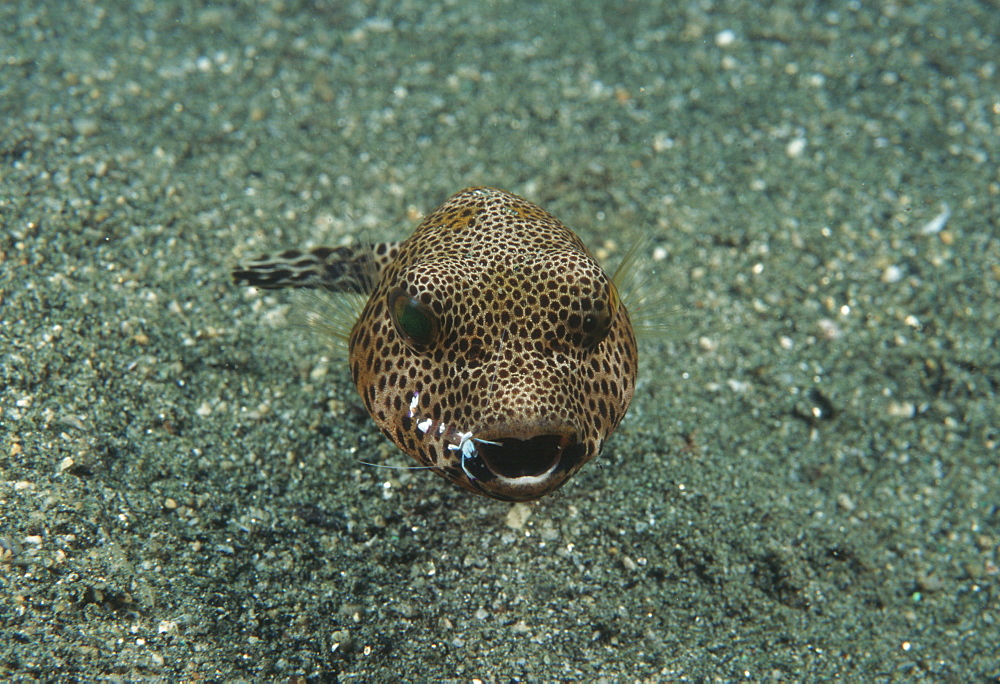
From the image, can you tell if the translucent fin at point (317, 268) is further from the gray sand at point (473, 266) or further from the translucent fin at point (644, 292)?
the translucent fin at point (644, 292)

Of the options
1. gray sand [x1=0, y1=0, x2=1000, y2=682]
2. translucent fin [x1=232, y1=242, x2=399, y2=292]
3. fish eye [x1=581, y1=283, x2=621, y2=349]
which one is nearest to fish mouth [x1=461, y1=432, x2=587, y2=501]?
fish eye [x1=581, y1=283, x2=621, y2=349]

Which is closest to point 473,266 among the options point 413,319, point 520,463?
point 413,319

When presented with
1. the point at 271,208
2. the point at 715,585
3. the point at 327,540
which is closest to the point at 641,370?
the point at 715,585

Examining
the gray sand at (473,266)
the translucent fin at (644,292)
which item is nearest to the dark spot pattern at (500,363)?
the translucent fin at (644,292)

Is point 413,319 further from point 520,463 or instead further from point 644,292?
point 644,292

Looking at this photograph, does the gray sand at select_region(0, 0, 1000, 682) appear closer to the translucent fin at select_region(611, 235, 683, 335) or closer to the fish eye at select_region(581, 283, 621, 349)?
the translucent fin at select_region(611, 235, 683, 335)

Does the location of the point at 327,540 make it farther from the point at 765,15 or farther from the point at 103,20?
the point at 765,15
